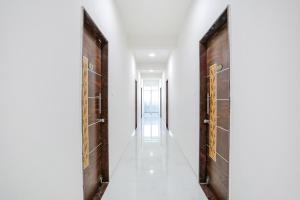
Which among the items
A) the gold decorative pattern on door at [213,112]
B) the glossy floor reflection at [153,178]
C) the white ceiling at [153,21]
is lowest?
the glossy floor reflection at [153,178]

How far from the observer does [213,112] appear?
288cm

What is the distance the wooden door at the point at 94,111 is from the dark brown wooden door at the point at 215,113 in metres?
1.62
